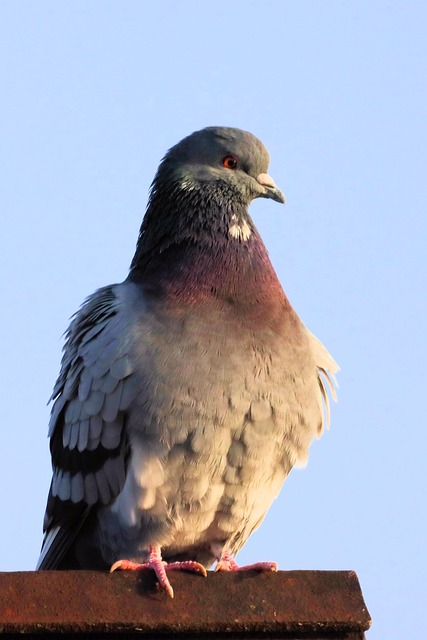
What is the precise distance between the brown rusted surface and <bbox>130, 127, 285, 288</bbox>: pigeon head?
108 inches

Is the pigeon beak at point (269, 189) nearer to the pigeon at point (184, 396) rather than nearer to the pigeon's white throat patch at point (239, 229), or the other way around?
the pigeon at point (184, 396)

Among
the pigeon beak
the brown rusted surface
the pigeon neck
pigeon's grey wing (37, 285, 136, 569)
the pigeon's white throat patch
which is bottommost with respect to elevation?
the brown rusted surface

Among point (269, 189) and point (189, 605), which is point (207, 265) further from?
point (189, 605)

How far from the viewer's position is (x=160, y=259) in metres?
6.84

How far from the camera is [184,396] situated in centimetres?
605

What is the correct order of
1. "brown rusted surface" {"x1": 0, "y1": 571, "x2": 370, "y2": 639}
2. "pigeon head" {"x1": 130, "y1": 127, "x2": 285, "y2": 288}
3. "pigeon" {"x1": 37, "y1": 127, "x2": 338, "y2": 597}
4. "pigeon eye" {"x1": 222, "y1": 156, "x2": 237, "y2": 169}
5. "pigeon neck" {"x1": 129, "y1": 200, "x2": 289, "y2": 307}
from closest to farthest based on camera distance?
"brown rusted surface" {"x1": 0, "y1": 571, "x2": 370, "y2": 639}, "pigeon" {"x1": 37, "y1": 127, "x2": 338, "y2": 597}, "pigeon neck" {"x1": 129, "y1": 200, "x2": 289, "y2": 307}, "pigeon head" {"x1": 130, "y1": 127, "x2": 285, "y2": 288}, "pigeon eye" {"x1": 222, "y1": 156, "x2": 237, "y2": 169}

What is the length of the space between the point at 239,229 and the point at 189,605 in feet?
10.4

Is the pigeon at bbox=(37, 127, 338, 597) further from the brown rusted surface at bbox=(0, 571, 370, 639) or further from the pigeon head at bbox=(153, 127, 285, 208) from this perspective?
the brown rusted surface at bbox=(0, 571, 370, 639)

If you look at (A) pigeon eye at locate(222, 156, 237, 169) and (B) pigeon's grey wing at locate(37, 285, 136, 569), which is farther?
(A) pigeon eye at locate(222, 156, 237, 169)

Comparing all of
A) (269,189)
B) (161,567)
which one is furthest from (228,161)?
(161,567)

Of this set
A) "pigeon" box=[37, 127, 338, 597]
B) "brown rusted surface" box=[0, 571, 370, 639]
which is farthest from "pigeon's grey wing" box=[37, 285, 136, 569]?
"brown rusted surface" box=[0, 571, 370, 639]

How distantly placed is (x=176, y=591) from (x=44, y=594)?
51cm

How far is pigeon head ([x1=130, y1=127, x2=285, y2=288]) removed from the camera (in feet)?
22.6

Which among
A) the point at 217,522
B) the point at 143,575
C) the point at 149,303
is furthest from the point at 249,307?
the point at 143,575
